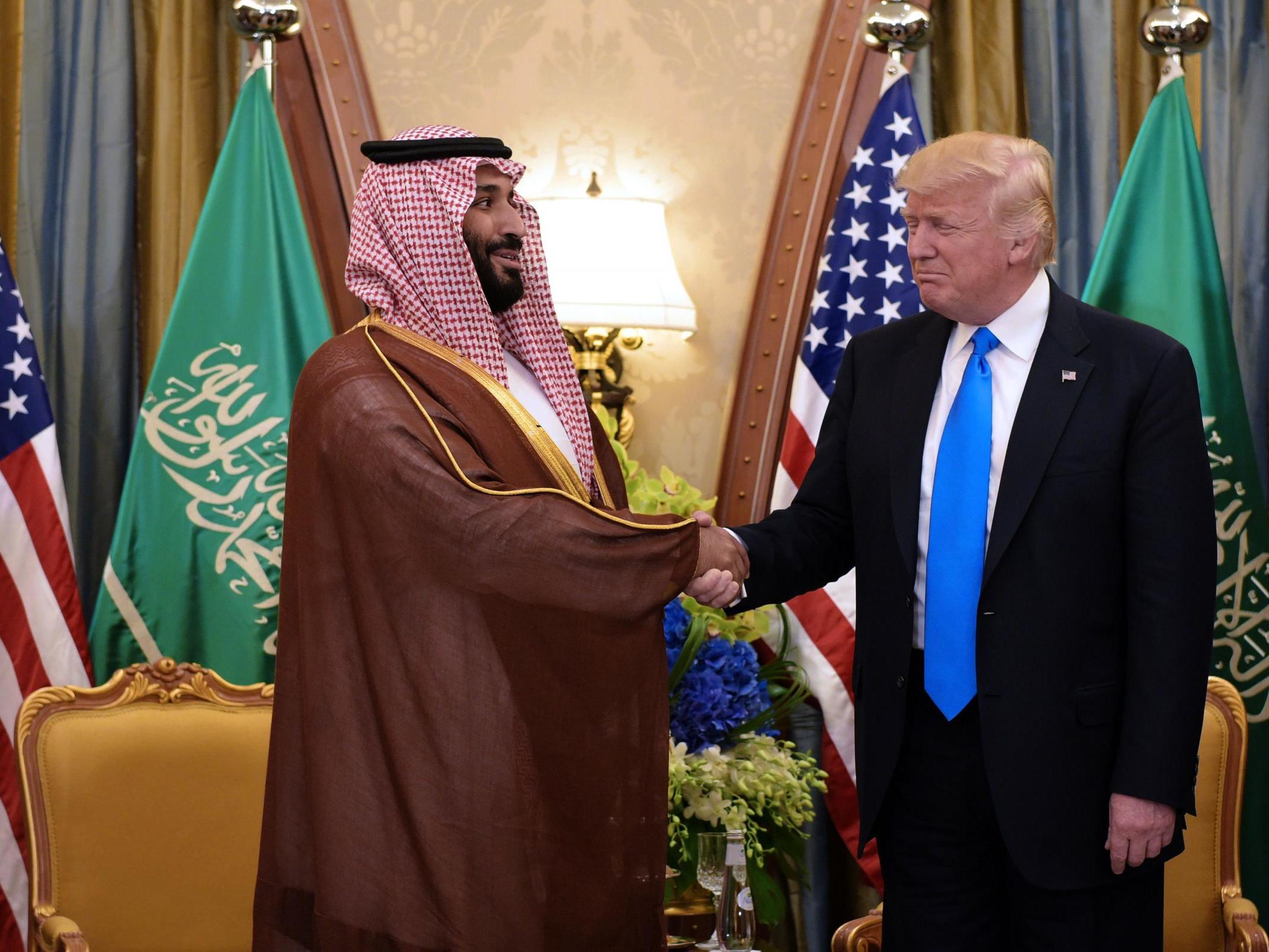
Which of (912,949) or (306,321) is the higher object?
(306,321)

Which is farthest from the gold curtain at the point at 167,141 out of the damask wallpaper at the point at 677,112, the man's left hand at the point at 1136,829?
the man's left hand at the point at 1136,829

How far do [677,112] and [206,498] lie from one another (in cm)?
160

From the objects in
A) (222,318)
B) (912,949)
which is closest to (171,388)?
(222,318)

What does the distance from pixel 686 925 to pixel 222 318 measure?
5.78 feet

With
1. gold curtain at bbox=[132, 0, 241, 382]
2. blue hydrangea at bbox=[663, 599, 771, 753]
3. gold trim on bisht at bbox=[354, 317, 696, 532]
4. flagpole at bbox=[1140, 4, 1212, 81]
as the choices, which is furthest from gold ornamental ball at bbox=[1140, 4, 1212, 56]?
gold curtain at bbox=[132, 0, 241, 382]

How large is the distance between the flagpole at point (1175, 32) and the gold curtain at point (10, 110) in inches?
110

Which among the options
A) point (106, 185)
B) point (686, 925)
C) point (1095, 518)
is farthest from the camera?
point (106, 185)

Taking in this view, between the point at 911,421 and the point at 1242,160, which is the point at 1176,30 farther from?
the point at 911,421

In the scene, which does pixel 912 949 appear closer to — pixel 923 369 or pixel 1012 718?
pixel 1012 718

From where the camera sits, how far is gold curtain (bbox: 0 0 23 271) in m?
3.53

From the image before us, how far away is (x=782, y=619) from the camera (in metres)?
3.43

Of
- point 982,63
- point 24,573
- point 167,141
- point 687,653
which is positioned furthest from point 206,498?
point 982,63

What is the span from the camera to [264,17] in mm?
3342

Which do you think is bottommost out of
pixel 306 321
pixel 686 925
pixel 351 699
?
pixel 686 925
